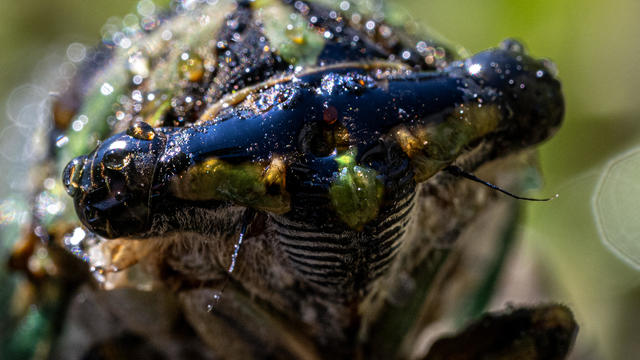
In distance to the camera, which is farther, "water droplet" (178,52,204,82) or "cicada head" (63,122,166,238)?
"water droplet" (178,52,204,82)

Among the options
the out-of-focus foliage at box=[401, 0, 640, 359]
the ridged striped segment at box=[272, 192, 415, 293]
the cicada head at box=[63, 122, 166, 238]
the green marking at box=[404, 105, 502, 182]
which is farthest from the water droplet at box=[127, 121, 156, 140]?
the out-of-focus foliage at box=[401, 0, 640, 359]

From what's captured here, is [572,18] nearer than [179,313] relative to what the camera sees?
No

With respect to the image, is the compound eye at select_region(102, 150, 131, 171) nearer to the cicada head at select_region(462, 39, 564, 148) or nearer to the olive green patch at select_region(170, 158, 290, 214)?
the olive green patch at select_region(170, 158, 290, 214)

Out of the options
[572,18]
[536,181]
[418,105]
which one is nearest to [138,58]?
[418,105]

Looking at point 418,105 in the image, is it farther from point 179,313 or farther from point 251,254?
point 179,313

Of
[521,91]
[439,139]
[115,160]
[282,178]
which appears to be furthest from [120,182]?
[521,91]
